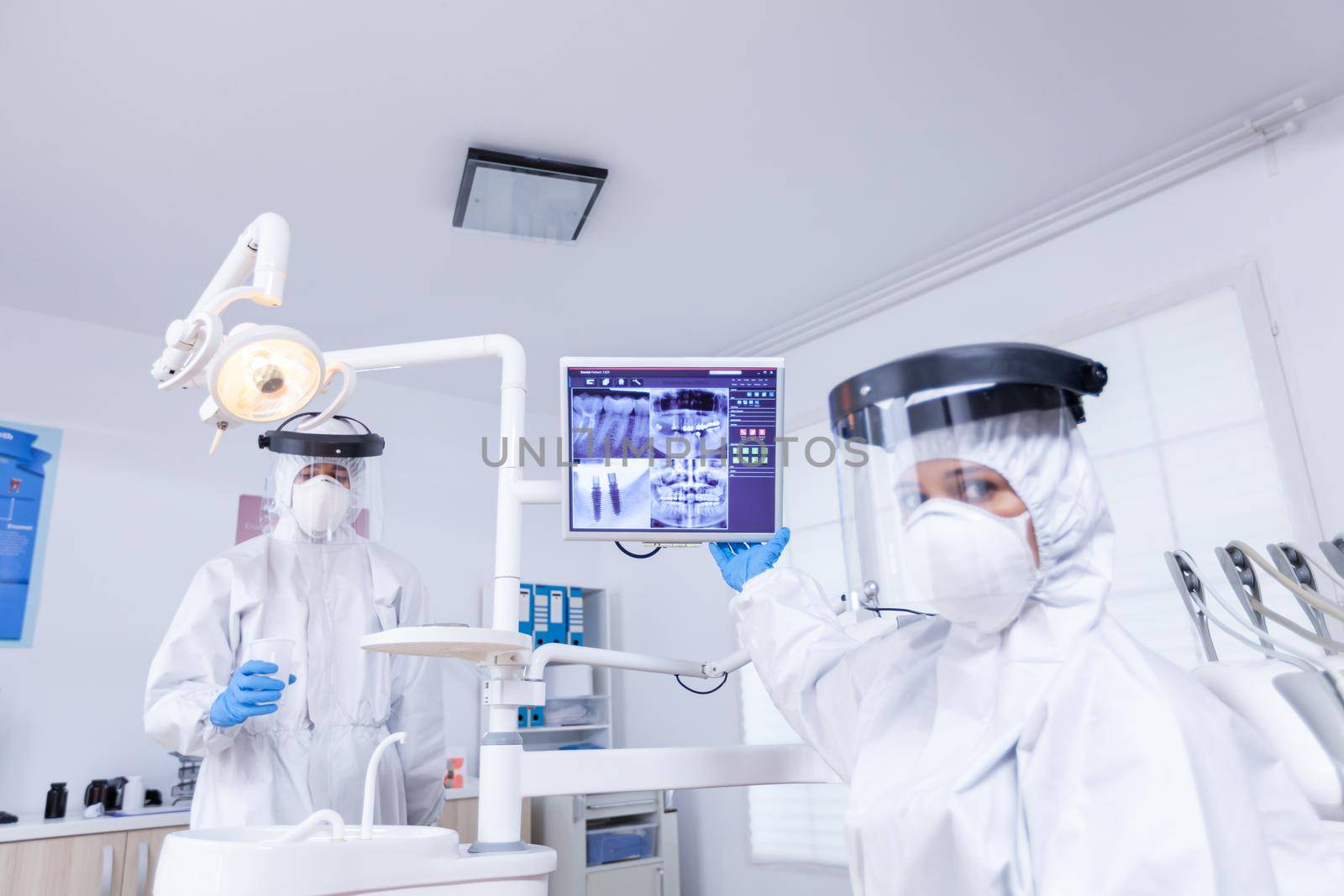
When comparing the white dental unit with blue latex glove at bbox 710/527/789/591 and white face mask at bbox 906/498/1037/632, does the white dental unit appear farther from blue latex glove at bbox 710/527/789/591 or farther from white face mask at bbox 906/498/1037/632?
white face mask at bbox 906/498/1037/632

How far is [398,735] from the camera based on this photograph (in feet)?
4.32

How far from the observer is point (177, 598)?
3.39m

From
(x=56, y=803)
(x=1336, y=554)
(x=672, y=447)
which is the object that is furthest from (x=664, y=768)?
(x=56, y=803)

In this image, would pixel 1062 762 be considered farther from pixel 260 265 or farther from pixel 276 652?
pixel 276 652

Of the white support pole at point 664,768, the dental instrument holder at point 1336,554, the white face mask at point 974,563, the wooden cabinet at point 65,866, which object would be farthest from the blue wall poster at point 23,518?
the dental instrument holder at point 1336,554

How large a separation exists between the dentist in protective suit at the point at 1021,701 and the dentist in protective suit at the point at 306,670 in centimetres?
129

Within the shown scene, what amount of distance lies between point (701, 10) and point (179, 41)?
48.8 inches

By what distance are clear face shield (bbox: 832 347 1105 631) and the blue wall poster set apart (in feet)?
10.4

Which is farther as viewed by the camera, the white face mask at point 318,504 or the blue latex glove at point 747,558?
the white face mask at point 318,504

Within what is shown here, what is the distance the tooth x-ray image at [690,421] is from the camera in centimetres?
152

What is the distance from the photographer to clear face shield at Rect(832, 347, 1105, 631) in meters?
1.05

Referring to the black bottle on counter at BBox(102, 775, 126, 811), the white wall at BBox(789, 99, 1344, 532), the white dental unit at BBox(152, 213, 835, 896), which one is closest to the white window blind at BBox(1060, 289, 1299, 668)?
the white wall at BBox(789, 99, 1344, 532)

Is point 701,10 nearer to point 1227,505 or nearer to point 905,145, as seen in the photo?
point 905,145

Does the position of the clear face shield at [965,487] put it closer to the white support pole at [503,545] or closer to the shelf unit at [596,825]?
the white support pole at [503,545]
